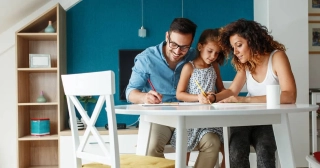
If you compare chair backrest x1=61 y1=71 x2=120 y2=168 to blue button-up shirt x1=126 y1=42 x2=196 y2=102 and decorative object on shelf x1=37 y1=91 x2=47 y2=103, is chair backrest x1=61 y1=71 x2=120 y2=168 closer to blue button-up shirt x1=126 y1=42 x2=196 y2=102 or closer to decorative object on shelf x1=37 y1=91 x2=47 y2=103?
blue button-up shirt x1=126 y1=42 x2=196 y2=102

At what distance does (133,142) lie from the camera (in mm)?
4289

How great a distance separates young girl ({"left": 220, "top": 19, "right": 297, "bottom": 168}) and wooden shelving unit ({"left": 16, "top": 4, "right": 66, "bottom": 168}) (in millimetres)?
2352

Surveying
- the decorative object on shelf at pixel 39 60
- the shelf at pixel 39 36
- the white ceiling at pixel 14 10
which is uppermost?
the white ceiling at pixel 14 10

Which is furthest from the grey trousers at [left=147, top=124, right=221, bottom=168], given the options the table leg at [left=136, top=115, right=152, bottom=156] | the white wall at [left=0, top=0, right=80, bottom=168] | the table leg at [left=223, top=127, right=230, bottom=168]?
the white wall at [left=0, top=0, right=80, bottom=168]

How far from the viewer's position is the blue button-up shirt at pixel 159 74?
2.76 metres

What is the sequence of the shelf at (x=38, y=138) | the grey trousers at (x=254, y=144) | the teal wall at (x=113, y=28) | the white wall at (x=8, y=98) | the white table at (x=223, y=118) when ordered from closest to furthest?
the white table at (x=223, y=118)
the grey trousers at (x=254, y=144)
the shelf at (x=38, y=138)
the white wall at (x=8, y=98)
the teal wall at (x=113, y=28)

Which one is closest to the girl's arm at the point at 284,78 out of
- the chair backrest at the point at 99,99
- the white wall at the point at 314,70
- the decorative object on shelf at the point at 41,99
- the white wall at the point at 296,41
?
the chair backrest at the point at 99,99

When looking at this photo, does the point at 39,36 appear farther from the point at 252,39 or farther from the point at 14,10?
the point at 252,39

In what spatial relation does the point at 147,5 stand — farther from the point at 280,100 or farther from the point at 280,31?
the point at 280,100

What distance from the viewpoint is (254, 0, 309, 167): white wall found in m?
4.41

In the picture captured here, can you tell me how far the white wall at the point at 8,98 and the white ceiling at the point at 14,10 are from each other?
9cm

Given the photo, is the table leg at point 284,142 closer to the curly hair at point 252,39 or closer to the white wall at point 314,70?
the curly hair at point 252,39

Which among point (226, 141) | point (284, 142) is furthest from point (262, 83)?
point (284, 142)

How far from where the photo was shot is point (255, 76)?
8.05 ft
